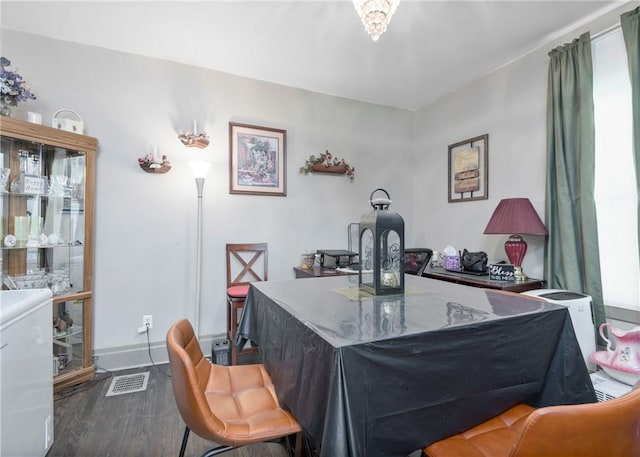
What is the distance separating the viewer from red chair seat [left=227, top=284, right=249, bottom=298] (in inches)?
101

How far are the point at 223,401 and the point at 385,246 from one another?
896 mm

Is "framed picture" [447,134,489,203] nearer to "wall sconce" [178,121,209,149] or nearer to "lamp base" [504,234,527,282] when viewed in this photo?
"lamp base" [504,234,527,282]

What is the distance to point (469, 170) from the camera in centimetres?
316

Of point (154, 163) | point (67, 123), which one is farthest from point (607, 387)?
point (67, 123)

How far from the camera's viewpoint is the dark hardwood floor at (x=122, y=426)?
163 cm

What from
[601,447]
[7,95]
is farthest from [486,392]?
[7,95]

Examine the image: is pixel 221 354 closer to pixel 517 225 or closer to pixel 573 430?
pixel 573 430

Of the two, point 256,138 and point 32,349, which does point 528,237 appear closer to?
point 256,138

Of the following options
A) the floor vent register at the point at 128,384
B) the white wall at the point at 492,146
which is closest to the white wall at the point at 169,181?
the floor vent register at the point at 128,384

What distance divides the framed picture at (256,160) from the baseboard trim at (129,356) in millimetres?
1556

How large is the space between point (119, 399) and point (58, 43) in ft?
9.02

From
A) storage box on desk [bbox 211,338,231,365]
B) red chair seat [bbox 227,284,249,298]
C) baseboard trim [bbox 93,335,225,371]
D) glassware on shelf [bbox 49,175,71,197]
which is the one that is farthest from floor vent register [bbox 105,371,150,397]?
glassware on shelf [bbox 49,175,71,197]

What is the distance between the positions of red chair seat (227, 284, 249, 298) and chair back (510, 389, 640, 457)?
219 centimetres

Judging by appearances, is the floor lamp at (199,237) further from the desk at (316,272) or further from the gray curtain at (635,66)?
the gray curtain at (635,66)
